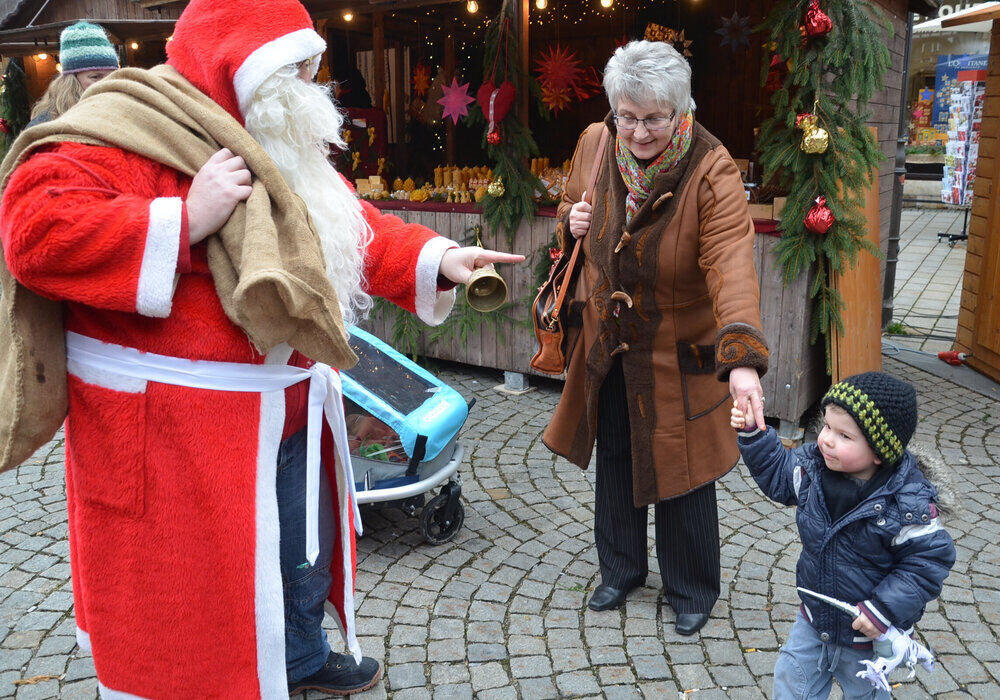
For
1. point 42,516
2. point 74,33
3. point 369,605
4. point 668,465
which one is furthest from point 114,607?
point 74,33

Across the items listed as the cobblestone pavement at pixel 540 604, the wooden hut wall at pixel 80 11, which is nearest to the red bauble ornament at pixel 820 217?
the cobblestone pavement at pixel 540 604

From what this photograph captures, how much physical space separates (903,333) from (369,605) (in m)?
6.17

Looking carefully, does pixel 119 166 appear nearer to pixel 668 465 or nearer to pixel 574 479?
pixel 668 465

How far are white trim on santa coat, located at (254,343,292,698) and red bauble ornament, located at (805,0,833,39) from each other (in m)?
3.66

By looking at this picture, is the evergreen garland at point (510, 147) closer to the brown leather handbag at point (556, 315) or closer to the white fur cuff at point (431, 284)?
the brown leather handbag at point (556, 315)

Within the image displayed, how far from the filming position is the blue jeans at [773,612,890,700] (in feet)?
7.83

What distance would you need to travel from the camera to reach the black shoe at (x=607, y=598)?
338 centimetres

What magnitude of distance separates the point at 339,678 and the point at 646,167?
207 centimetres

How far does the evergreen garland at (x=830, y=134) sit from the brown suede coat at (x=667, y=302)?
1930 mm

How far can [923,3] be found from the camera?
670cm

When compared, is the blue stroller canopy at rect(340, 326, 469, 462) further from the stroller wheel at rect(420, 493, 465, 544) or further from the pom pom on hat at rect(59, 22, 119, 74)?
the pom pom on hat at rect(59, 22, 119, 74)

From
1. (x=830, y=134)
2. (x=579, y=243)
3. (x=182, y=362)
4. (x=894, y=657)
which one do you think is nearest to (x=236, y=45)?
(x=182, y=362)

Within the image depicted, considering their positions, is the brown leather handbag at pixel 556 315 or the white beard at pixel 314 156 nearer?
the white beard at pixel 314 156

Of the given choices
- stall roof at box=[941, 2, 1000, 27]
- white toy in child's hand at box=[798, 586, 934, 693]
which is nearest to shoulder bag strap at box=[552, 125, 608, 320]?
white toy in child's hand at box=[798, 586, 934, 693]
